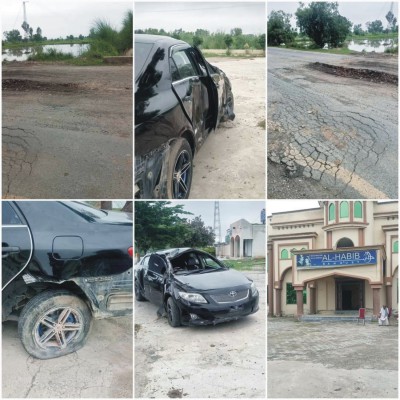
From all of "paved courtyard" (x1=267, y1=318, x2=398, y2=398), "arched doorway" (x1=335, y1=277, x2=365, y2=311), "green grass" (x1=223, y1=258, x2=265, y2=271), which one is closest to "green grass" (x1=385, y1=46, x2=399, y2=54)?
"arched doorway" (x1=335, y1=277, x2=365, y2=311)

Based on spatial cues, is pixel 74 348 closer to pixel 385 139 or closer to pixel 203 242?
pixel 203 242

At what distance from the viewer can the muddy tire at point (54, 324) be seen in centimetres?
381

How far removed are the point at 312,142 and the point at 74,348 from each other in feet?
10.5

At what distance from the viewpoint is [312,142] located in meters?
4.80

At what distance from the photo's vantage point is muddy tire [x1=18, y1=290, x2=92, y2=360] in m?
3.81

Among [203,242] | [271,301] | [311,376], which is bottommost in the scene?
[311,376]

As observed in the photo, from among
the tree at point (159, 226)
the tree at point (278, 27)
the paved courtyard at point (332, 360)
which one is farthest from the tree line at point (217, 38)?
the paved courtyard at point (332, 360)

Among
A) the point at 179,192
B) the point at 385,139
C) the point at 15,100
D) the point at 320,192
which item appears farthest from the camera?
the point at 15,100

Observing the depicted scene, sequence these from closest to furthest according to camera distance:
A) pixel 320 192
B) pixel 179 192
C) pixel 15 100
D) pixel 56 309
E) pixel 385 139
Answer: pixel 56 309
pixel 179 192
pixel 320 192
pixel 385 139
pixel 15 100

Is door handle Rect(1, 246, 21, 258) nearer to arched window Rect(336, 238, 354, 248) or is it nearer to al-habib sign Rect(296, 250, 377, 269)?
al-habib sign Rect(296, 250, 377, 269)

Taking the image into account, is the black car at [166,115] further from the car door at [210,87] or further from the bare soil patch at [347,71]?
the bare soil patch at [347,71]

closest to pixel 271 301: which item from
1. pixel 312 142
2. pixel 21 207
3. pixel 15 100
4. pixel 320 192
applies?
pixel 320 192

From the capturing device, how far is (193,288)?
13.2ft

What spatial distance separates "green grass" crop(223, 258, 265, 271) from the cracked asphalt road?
0.72m
